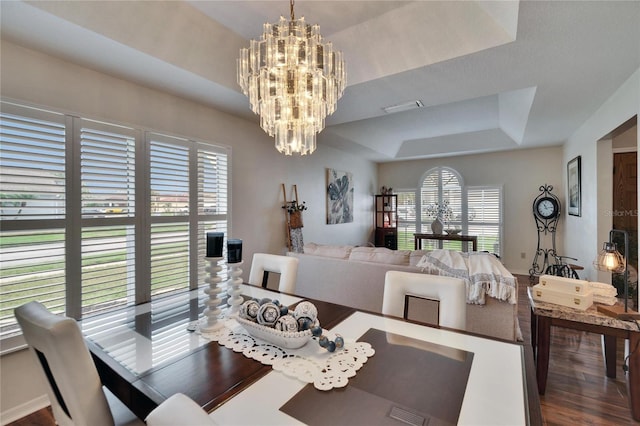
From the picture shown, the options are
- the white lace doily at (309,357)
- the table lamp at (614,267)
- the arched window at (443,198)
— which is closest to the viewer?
the white lace doily at (309,357)

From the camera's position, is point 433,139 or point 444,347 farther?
point 433,139

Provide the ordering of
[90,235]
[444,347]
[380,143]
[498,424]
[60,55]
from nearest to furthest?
[498,424]
[444,347]
[60,55]
[90,235]
[380,143]

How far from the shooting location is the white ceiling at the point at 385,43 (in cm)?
178

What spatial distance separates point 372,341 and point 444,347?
12.3 inches

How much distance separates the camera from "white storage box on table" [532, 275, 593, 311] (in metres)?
1.92

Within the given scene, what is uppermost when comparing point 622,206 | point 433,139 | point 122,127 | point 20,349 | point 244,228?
point 433,139

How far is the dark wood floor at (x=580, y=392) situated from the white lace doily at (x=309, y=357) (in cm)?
159

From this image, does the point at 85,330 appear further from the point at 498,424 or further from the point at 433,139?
the point at 433,139

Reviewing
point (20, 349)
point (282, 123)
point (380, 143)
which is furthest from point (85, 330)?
point (380, 143)

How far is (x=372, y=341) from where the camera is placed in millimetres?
1307

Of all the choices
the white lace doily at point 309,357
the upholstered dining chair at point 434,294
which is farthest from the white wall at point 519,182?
the white lace doily at point 309,357

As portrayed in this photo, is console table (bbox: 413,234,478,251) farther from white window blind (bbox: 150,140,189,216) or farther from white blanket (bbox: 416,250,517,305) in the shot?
white window blind (bbox: 150,140,189,216)

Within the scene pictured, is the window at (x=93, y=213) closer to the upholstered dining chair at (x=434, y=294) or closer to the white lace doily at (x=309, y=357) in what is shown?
the white lace doily at (x=309, y=357)

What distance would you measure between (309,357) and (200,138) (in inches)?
108
